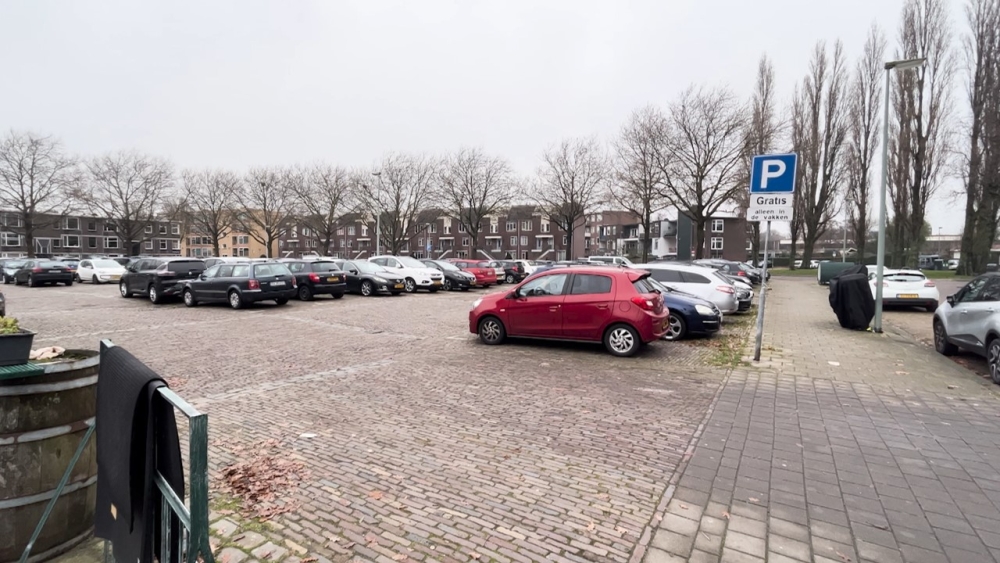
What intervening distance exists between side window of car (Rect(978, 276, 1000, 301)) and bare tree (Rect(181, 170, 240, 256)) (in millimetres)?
55492

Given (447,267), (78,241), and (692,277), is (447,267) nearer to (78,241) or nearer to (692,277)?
(692,277)

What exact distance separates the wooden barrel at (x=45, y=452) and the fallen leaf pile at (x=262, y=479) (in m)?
0.94

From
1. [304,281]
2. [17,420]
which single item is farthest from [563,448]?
[304,281]

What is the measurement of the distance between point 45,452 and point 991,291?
38.5 feet

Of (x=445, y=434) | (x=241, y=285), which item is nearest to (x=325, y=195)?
(x=241, y=285)

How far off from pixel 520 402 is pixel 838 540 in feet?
11.3

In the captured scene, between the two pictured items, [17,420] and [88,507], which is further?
[88,507]

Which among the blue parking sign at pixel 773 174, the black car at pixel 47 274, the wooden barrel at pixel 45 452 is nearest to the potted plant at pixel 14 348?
the wooden barrel at pixel 45 452

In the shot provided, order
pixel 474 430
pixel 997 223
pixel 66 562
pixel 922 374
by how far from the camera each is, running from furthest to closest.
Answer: pixel 997 223
pixel 922 374
pixel 474 430
pixel 66 562

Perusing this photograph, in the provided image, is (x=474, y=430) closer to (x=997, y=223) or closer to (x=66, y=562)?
(x=66, y=562)

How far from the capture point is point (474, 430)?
16.6 feet

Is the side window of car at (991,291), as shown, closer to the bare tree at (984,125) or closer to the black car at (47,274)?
the bare tree at (984,125)

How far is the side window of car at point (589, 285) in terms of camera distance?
361 inches

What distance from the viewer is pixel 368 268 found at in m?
22.1
